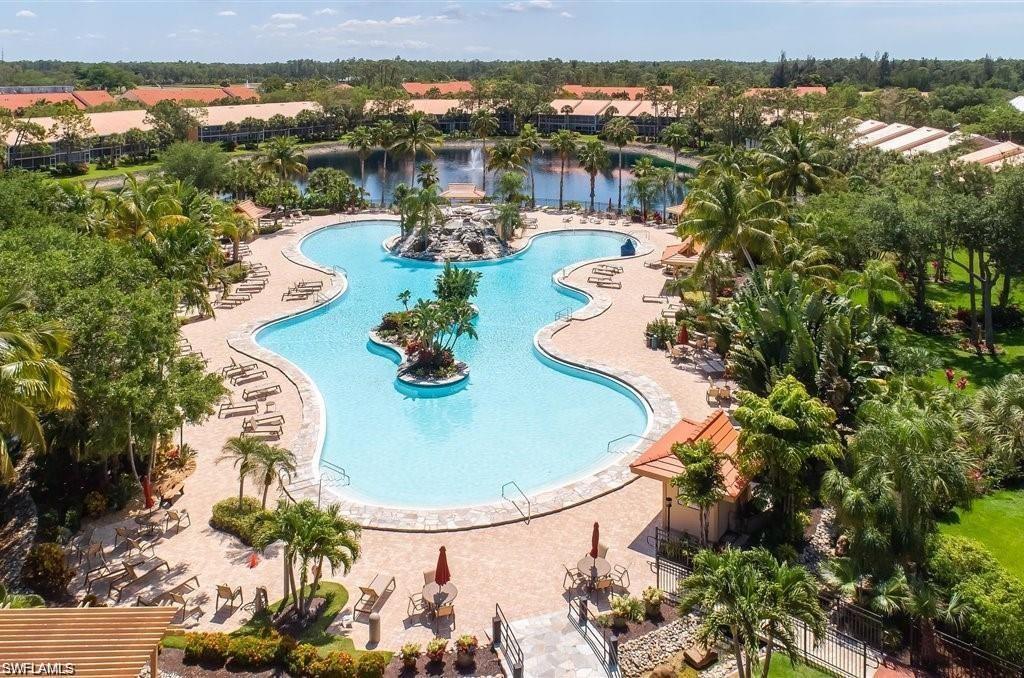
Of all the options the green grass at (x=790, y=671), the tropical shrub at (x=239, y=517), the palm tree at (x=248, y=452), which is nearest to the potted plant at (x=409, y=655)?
the tropical shrub at (x=239, y=517)

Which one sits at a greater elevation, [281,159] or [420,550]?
[281,159]

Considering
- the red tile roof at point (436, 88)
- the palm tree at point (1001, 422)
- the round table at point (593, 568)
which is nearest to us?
the round table at point (593, 568)

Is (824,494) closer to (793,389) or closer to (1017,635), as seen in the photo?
(793,389)

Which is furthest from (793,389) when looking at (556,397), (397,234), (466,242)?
(397,234)

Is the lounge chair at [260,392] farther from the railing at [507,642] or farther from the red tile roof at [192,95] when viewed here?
the red tile roof at [192,95]

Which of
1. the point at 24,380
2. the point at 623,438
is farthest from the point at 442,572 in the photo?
the point at 623,438

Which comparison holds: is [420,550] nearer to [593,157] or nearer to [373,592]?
[373,592]

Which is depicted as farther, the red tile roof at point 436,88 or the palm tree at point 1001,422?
the red tile roof at point 436,88
